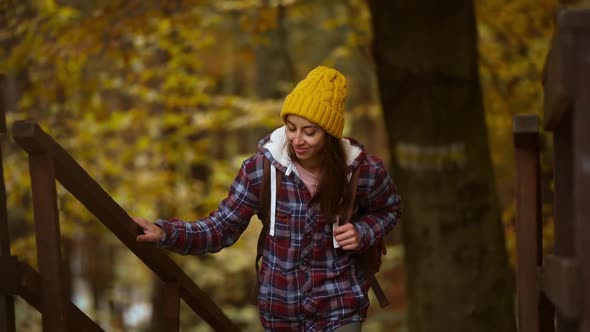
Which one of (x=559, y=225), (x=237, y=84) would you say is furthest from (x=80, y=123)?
(x=237, y=84)

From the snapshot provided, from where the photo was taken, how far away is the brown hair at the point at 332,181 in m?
3.04

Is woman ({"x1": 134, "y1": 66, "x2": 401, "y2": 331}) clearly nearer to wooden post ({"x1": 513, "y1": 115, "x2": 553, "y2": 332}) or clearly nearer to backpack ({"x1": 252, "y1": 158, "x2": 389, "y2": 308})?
backpack ({"x1": 252, "y1": 158, "x2": 389, "y2": 308})

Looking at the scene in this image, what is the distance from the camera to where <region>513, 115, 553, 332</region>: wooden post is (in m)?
2.90

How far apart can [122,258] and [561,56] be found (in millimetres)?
17367

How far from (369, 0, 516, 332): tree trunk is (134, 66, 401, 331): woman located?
8.08 ft

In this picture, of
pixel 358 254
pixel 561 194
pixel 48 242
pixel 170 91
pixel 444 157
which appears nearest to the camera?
pixel 561 194

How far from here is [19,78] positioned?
9188mm

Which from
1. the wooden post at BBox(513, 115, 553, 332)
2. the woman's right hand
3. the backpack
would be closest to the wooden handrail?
the woman's right hand

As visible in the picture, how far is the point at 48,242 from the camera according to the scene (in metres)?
2.75

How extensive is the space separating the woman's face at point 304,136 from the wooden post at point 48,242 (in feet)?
2.84

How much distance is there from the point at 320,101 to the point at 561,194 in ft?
3.11

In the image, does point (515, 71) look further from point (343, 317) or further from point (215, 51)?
point (215, 51)

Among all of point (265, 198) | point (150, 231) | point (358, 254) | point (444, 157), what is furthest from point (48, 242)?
point (444, 157)

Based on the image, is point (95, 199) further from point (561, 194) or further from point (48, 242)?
point (561, 194)
